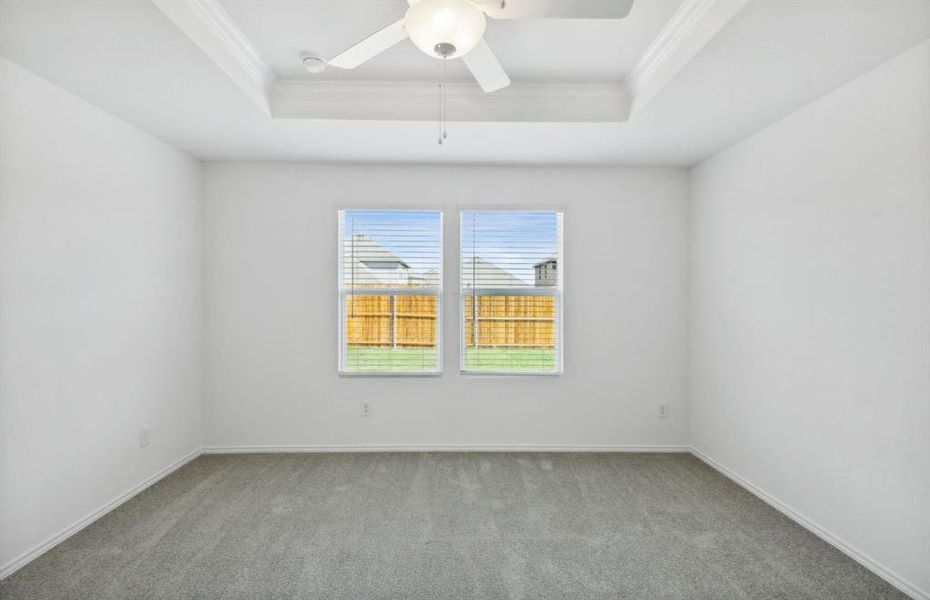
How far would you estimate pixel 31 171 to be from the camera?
85.0 inches

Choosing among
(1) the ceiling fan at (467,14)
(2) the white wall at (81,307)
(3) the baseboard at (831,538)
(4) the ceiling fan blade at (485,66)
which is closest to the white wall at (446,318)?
(2) the white wall at (81,307)

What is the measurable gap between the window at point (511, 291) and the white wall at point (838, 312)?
125cm

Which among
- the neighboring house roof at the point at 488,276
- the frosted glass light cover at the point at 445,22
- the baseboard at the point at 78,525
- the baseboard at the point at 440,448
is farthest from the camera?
the neighboring house roof at the point at 488,276

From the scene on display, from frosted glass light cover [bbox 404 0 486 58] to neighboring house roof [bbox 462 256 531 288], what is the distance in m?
2.29

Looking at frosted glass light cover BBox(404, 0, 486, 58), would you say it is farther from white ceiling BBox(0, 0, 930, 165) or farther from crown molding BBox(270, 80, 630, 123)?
crown molding BBox(270, 80, 630, 123)

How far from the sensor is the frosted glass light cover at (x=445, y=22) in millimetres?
1406

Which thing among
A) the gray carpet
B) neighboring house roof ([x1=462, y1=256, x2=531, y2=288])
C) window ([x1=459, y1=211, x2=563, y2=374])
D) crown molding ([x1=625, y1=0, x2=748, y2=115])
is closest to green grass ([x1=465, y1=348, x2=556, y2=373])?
window ([x1=459, y1=211, x2=563, y2=374])

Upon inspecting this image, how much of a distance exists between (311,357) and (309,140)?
66.6 inches

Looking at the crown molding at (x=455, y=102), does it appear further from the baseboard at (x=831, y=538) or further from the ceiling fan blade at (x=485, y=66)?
the baseboard at (x=831, y=538)

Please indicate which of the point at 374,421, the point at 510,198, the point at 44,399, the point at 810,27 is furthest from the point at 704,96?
the point at 44,399

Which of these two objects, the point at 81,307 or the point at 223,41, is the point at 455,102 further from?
the point at 81,307

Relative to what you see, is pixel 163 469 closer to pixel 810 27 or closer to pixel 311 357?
pixel 311 357

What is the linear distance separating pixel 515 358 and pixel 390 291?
47.2 inches

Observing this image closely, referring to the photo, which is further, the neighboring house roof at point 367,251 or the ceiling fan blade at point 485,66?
the neighboring house roof at point 367,251
